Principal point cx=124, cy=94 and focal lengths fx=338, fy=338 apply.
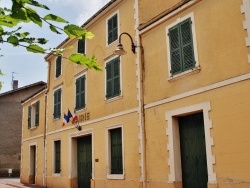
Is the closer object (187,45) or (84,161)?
(187,45)

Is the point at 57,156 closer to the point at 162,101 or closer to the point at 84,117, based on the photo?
the point at 84,117

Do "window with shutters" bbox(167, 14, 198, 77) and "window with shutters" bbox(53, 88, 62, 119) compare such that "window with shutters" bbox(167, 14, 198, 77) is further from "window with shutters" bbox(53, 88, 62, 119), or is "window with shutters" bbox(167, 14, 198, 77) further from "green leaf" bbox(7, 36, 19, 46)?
"window with shutters" bbox(53, 88, 62, 119)

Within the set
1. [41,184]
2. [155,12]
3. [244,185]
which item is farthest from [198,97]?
[41,184]

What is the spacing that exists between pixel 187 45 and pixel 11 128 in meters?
24.5

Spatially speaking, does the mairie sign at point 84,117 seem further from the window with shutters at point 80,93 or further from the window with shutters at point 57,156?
the window with shutters at point 57,156

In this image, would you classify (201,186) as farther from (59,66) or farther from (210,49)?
(59,66)

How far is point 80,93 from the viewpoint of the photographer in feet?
49.1

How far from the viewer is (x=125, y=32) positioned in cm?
1219

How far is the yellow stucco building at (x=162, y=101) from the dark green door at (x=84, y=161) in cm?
4

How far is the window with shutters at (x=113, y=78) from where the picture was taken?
12500mm

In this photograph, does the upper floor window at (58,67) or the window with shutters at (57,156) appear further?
the upper floor window at (58,67)

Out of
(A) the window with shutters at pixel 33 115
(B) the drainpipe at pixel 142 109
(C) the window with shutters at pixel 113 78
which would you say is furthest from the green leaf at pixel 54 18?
(A) the window with shutters at pixel 33 115

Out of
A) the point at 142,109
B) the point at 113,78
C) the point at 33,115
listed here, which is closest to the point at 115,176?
the point at 142,109

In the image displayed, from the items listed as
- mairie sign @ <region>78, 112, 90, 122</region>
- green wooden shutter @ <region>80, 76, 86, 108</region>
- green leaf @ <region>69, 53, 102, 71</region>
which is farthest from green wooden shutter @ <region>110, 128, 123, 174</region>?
green leaf @ <region>69, 53, 102, 71</region>
